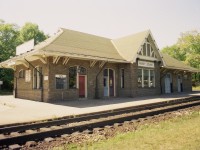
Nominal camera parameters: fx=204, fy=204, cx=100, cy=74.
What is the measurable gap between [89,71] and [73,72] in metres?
1.67

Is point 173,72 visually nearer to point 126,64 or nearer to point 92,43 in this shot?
point 126,64

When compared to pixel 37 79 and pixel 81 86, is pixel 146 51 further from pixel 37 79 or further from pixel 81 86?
pixel 37 79

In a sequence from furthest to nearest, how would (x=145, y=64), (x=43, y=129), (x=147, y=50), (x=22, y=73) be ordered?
1. (x=147, y=50)
2. (x=145, y=64)
3. (x=22, y=73)
4. (x=43, y=129)

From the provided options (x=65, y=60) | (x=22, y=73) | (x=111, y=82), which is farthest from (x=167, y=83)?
(x=22, y=73)

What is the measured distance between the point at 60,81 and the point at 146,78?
10.4 metres

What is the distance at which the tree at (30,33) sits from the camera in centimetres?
5610

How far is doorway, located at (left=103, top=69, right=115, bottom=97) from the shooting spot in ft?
67.5

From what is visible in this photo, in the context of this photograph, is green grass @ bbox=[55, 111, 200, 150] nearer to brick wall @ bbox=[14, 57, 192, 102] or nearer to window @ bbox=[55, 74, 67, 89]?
brick wall @ bbox=[14, 57, 192, 102]

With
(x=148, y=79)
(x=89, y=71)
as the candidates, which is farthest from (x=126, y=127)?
(x=148, y=79)

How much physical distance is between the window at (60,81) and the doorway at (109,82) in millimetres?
5048

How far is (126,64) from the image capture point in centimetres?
2116

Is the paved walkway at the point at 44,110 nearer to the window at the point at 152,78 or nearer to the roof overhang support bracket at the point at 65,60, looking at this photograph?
the roof overhang support bracket at the point at 65,60

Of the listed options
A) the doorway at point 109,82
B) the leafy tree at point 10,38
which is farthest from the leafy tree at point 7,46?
the doorway at point 109,82

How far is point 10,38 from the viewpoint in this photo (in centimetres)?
4812
